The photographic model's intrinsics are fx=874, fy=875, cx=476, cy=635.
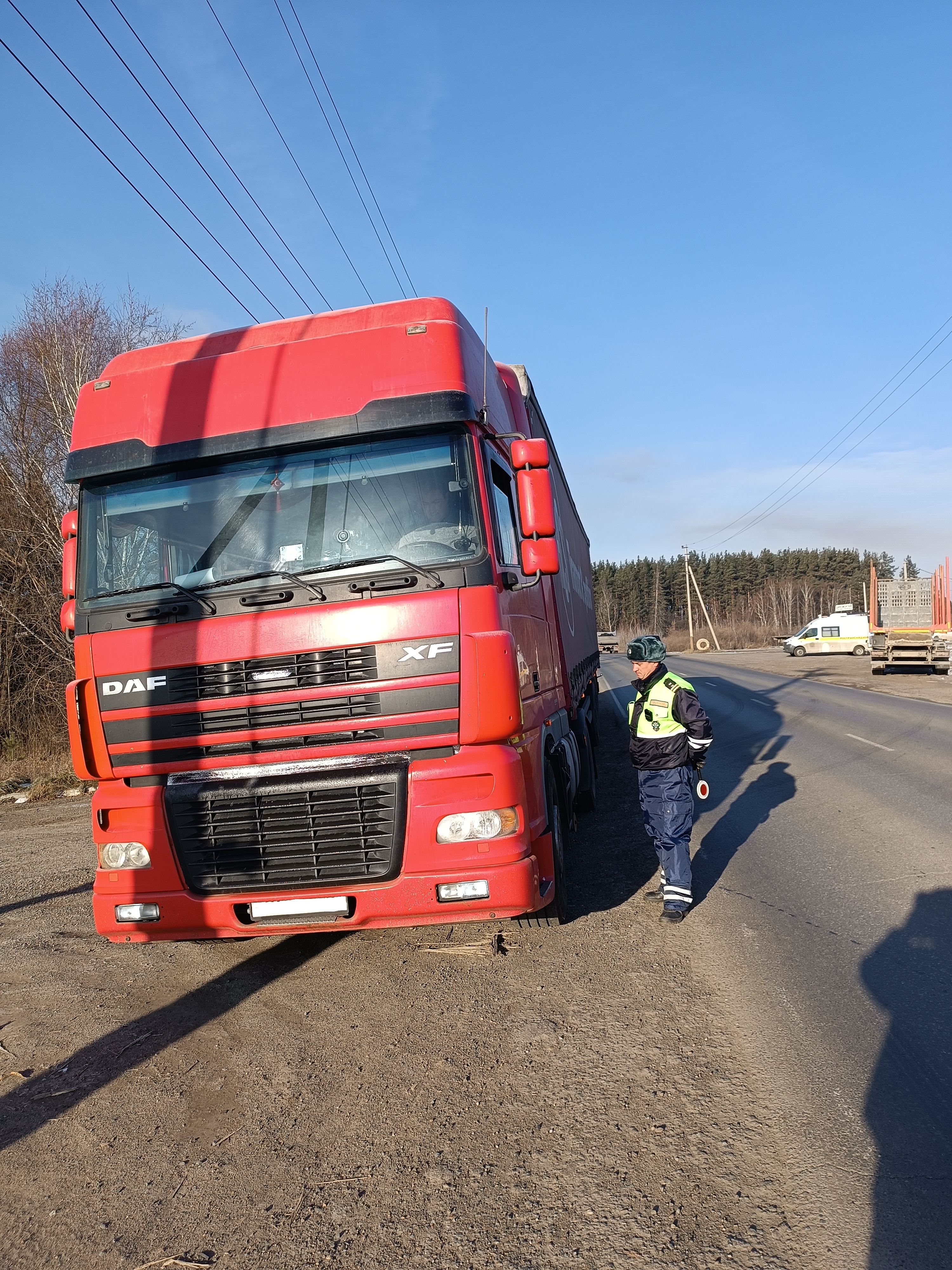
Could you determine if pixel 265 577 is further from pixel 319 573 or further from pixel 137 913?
pixel 137 913

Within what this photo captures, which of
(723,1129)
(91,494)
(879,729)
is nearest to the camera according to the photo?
(723,1129)

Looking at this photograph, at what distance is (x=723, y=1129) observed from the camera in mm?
3061

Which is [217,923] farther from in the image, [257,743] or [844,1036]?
[844,1036]

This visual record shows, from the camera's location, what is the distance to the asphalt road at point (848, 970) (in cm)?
268

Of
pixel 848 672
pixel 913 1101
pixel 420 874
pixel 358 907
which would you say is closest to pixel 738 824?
pixel 420 874

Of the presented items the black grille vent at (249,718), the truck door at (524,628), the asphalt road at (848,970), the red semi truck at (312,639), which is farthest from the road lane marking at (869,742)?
the black grille vent at (249,718)

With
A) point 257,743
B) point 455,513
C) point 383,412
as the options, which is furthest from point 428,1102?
point 383,412

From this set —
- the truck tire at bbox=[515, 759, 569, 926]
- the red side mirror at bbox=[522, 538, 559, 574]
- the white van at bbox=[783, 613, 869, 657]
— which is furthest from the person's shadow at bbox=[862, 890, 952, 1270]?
the white van at bbox=[783, 613, 869, 657]

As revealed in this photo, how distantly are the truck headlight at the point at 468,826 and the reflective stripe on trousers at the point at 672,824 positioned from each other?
1656 millimetres

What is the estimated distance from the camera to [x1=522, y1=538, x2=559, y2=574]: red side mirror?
468 centimetres

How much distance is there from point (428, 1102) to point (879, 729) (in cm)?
1277

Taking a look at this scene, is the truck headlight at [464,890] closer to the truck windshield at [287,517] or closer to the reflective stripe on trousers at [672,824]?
the truck windshield at [287,517]

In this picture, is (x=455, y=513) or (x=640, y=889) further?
(x=640, y=889)

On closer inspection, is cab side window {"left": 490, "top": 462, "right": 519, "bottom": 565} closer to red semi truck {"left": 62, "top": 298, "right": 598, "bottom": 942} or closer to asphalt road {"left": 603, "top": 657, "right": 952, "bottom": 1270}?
red semi truck {"left": 62, "top": 298, "right": 598, "bottom": 942}
